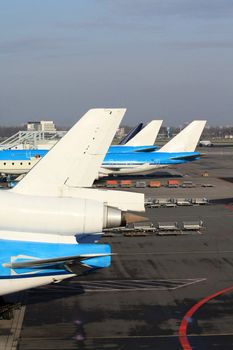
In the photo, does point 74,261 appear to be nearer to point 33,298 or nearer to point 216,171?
point 33,298

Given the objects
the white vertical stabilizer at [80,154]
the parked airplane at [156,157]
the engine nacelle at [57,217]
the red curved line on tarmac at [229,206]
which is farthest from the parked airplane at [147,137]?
the engine nacelle at [57,217]

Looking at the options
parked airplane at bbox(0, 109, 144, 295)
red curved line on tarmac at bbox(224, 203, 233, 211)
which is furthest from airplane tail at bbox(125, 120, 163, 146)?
parked airplane at bbox(0, 109, 144, 295)

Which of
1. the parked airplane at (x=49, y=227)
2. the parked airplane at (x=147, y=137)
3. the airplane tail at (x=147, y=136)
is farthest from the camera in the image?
the airplane tail at (x=147, y=136)

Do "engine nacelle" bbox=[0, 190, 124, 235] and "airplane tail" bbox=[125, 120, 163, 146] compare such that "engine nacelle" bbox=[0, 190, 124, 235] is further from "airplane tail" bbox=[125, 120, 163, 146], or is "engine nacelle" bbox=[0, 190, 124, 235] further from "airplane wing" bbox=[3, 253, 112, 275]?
"airplane tail" bbox=[125, 120, 163, 146]

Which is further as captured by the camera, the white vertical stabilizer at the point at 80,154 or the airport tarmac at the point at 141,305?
the white vertical stabilizer at the point at 80,154

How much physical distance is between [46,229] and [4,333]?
459 cm

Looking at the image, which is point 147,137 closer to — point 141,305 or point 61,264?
point 141,305

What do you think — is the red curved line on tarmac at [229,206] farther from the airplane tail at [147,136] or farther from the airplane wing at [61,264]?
the airplane tail at [147,136]

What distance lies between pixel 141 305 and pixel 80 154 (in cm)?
771

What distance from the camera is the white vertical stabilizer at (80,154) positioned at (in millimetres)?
19016

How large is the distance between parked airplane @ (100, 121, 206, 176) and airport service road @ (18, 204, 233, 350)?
4196 centimetres

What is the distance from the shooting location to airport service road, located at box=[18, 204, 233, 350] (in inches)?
721

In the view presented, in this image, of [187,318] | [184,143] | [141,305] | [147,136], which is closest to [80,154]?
[141,305]

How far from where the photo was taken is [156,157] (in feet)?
249
